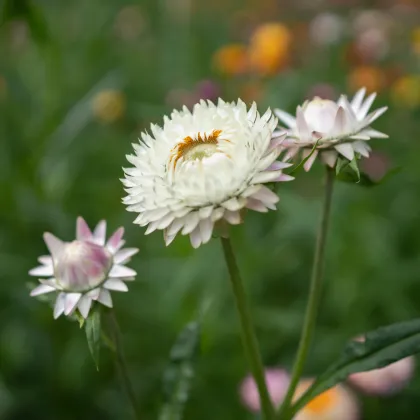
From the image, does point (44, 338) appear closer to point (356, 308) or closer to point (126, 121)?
point (356, 308)

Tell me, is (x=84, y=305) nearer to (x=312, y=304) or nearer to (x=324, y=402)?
(x=312, y=304)

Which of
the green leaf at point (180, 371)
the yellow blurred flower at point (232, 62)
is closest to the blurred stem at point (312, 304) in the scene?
the green leaf at point (180, 371)

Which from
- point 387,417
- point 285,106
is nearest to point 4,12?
point 285,106

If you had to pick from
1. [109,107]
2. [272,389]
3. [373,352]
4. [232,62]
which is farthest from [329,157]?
[109,107]

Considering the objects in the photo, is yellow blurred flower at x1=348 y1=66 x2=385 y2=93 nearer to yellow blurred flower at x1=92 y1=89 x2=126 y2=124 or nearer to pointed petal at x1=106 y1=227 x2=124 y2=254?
yellow blurred flower at x1=92 y1=89 x2=126 y2=124

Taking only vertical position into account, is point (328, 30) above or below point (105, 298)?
above

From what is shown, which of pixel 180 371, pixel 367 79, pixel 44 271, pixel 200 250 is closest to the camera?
pixel 44 271
